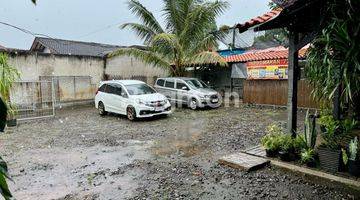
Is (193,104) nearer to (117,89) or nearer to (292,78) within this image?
(117,89)

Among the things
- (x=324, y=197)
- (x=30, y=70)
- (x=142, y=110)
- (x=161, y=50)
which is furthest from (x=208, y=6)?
(x=324, y=197)

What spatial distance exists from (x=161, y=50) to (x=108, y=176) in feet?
36.9

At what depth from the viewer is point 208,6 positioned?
15.8 metres

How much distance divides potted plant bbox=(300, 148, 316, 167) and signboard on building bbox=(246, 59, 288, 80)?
977 cm

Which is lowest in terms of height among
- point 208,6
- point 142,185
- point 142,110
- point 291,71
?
point 142,185

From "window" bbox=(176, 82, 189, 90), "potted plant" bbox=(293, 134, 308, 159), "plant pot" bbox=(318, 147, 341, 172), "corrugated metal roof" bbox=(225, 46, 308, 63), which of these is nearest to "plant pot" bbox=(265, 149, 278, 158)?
"potted plant" bbox=(293, 134, 308, 159)

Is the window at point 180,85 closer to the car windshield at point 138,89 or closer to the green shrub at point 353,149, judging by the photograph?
the car windshield at point 138,89

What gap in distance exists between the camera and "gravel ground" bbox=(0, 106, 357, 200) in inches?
201

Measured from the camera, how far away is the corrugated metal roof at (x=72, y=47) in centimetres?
2166

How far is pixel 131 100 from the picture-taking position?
1229cm

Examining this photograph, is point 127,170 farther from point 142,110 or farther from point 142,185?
point 142,110

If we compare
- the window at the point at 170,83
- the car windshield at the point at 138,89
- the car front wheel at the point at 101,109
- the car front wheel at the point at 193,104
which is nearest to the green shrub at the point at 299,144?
the car windshield at the point at 138,89

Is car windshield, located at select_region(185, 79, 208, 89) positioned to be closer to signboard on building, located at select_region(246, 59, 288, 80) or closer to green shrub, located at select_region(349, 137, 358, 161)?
signboard on building, located at select_region(246, 59, 288, 80)

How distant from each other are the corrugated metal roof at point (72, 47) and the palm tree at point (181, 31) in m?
5.81
